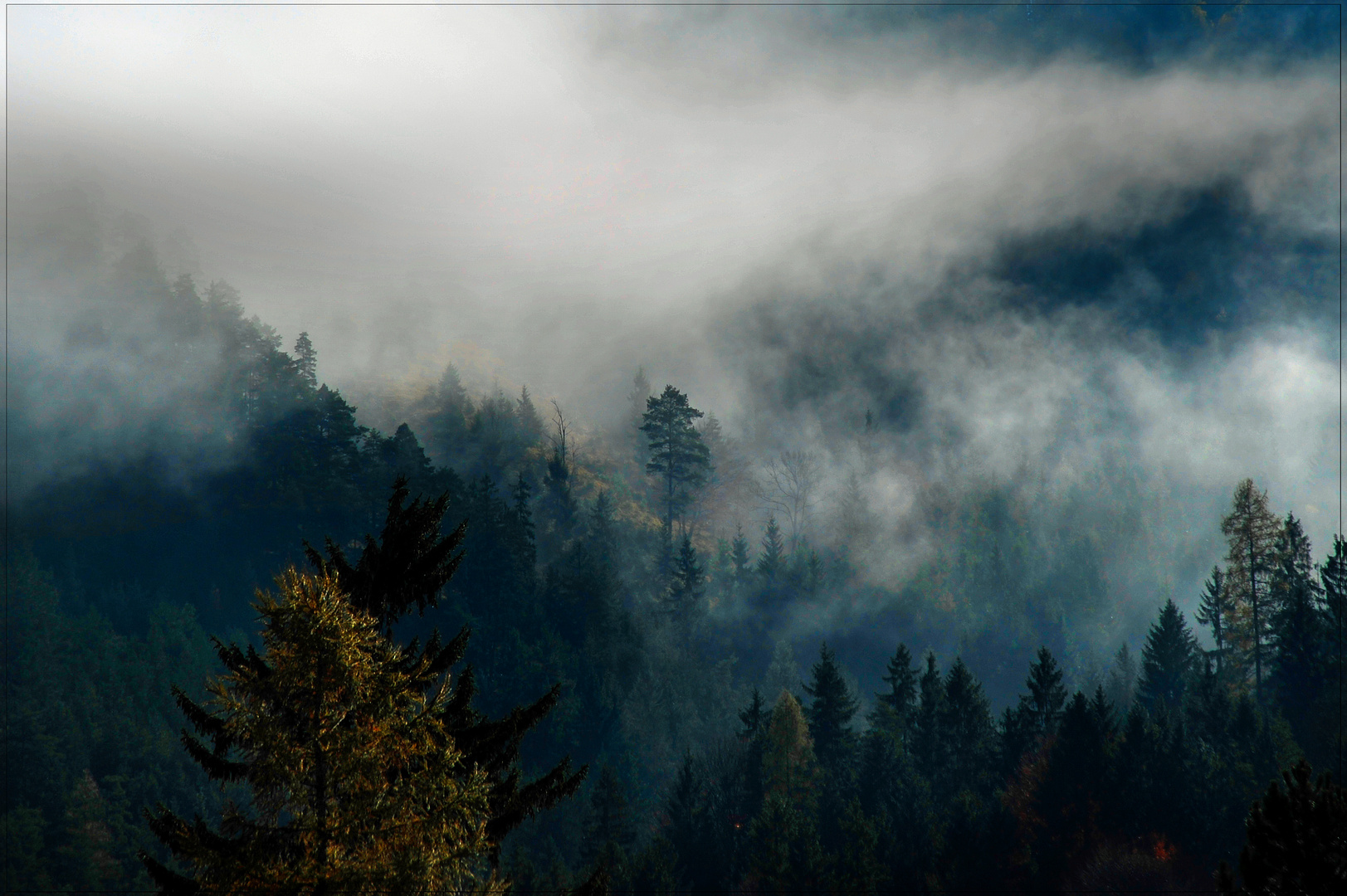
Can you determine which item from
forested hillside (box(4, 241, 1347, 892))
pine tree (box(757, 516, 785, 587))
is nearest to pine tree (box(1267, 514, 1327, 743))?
forested hillside (box(4, 241, 1347, 892))

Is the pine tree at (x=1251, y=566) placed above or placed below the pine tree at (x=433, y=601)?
above

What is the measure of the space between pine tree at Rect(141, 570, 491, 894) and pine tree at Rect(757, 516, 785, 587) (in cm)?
14804

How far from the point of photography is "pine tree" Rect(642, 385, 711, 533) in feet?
524

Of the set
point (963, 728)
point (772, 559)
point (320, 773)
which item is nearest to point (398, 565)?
point (320, 773)

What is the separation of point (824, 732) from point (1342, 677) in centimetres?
4687

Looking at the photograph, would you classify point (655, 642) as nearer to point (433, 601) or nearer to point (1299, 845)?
point (1299, 845)

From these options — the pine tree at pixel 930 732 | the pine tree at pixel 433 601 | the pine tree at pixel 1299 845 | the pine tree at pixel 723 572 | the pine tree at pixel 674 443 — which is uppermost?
the pine tree at pixel 674 443

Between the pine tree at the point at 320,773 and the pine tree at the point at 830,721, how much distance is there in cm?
9160

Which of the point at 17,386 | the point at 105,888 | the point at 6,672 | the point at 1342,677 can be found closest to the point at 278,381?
the point at 17,386

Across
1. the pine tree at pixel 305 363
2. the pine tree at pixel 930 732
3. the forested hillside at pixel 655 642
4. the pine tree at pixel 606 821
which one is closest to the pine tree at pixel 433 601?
the forested hillside at pixel 655 642

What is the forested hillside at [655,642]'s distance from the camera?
270 ft

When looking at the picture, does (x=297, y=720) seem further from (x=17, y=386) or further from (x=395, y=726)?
(x=17, y=386)

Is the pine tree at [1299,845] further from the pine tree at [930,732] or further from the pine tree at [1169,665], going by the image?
the pine tree at [1169,665]

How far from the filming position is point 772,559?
161 metres
